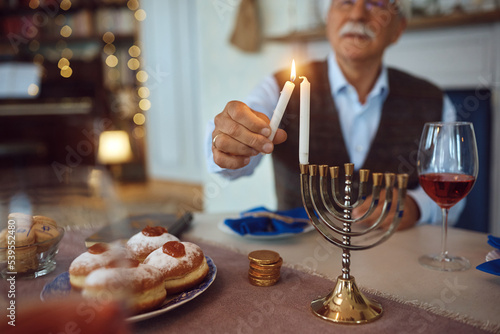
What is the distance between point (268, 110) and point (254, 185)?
1.57 metres

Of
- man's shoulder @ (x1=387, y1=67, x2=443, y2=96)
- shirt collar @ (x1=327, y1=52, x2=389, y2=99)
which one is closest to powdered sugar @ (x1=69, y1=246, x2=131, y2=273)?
shirt collar @ (x1=327, y1=52, x2=389, y2=99)

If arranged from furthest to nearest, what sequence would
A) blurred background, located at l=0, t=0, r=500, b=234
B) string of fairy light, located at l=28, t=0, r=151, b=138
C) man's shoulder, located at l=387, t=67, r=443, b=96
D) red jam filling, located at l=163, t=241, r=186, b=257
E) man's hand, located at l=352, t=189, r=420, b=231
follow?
string of fairy light, located at l=28, t=0, r=151, b=138
blurred background, located at l=0, t=0, r=500, b=234
man's shoulder, located at l=387, t=67, r=443, b=96
man's hand, located at l=352, t=189, r=420, b=231
red jam filling, located at l=163, t=241, r=186, b=257

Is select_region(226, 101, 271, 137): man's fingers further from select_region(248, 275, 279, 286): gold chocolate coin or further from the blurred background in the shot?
the blurred background

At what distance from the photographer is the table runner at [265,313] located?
458mm

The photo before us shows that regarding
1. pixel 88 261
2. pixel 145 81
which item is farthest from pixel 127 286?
pixel 145 81

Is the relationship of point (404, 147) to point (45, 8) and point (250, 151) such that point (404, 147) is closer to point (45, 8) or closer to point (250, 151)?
point (250, 151)

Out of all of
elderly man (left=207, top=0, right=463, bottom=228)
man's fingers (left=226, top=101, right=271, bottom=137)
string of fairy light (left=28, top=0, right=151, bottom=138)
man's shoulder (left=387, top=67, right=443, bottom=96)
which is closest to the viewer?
man's fingers (left=226, top=101, right=271, bottom=137)

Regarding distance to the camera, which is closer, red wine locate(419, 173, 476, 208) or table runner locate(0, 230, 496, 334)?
table runner locate(0, 230, 496, 334)

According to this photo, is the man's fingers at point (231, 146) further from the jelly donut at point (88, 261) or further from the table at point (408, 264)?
the jelly donut at point (88, 261)

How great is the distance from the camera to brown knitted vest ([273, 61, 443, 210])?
140 centimetres

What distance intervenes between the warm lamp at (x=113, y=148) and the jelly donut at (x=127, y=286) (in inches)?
154

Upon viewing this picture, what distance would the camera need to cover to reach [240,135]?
65 centimetres

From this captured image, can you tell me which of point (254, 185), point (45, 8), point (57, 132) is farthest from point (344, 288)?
point (45, 8)

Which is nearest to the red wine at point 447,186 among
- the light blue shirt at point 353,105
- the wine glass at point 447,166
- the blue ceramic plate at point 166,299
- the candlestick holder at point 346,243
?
the wine glass at point 447,166
